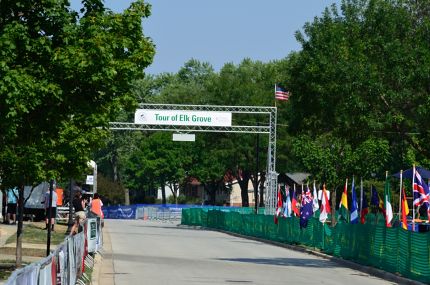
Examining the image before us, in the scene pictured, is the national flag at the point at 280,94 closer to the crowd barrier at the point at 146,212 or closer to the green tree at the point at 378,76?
the green tree at the point at 378,76

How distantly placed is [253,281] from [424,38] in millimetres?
10947

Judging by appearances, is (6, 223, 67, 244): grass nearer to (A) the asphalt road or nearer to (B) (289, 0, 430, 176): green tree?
(A) the asphalt road

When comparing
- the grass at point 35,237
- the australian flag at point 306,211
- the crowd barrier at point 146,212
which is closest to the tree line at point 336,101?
the australian flag at point 306,211

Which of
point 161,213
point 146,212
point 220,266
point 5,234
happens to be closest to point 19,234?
point 220,266

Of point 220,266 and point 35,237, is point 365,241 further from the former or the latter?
point 35,237

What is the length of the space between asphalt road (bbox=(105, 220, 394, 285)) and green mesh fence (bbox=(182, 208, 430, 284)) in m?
0.70

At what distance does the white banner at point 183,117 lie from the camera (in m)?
61.1

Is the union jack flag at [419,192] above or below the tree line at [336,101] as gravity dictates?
below

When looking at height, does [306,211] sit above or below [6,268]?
above

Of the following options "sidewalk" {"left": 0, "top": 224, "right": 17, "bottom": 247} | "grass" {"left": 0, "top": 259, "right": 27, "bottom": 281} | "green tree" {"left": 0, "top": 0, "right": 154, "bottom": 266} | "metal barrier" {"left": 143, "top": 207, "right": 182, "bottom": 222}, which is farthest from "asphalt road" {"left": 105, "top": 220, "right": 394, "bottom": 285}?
"metal barrier" {"left": 143, "top": 207, "right": 182, "bottom": 222}

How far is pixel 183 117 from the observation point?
2410 inches

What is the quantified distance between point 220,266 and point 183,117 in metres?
34.4

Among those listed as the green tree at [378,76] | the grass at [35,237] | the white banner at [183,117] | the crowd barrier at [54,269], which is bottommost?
the crowd barrier at [54,269]

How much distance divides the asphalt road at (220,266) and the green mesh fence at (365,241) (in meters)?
0.70
